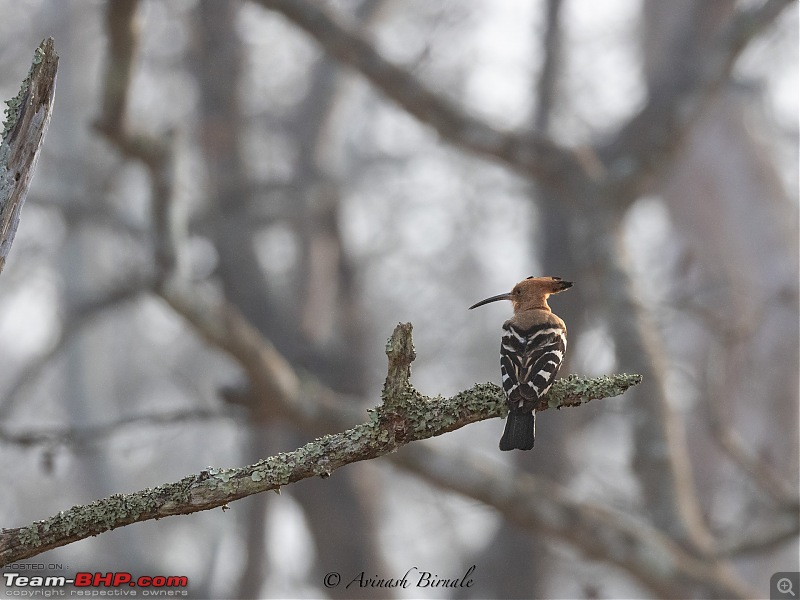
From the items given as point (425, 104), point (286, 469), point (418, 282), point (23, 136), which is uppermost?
point (418, 282)

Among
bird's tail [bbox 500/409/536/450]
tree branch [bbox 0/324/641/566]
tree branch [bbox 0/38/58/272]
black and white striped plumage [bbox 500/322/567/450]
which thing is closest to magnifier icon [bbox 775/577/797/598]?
black and white striped plumage [bbox 500/322/567/450]

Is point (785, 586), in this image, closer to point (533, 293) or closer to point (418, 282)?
point (533, 293)

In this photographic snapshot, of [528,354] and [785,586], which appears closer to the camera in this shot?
[528,354]

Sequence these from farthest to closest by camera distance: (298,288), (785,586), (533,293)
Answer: (298,288)
(785,586)
(533,293)

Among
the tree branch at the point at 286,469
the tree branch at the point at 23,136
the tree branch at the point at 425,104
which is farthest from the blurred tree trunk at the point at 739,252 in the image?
the tree branch at the point at 23,136

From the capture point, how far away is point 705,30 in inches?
412

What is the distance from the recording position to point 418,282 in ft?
61.5

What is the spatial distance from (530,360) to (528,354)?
78 millimetres

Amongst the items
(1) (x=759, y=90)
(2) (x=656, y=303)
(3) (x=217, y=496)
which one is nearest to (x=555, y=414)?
(2) (x=656, y=303)

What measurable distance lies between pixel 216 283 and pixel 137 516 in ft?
24.4

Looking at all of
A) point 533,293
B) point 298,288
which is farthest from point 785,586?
point 533,293

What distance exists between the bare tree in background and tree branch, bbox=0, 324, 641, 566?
391cm

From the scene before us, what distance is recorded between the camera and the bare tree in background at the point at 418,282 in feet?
22.9

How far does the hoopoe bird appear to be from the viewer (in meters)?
2.84
